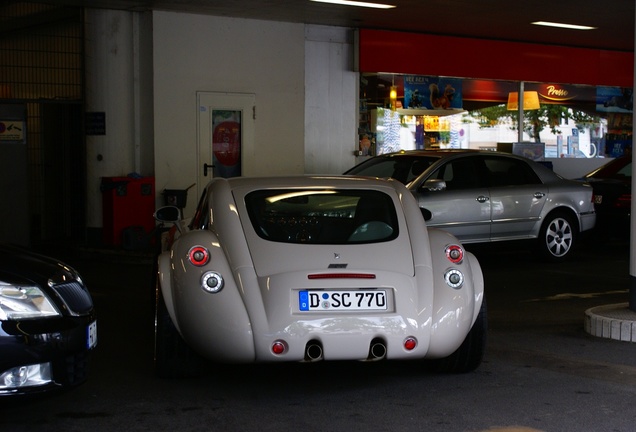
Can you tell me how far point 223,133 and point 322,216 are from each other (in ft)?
28.6

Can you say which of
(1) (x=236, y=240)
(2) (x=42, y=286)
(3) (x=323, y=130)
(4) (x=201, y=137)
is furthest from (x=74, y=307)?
(3) (x=323, y=130)

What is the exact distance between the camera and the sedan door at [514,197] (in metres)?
12.3

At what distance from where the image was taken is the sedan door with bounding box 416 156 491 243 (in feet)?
39.0

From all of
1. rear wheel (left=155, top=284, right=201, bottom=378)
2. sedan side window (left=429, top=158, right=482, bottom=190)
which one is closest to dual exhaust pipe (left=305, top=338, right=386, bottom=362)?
rear wheel (left=155, top=284, right=201, bottom=378)

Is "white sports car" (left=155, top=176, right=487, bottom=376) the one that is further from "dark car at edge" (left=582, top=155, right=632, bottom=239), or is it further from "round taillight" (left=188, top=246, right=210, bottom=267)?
"dark car at edge" (left=582, top=155, right=632, bottom=239)

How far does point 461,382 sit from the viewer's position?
20.4 ft

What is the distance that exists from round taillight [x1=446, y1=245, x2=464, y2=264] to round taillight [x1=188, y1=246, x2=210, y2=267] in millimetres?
1547

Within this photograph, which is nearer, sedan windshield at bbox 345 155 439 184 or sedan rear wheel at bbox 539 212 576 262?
sedan windshield at bbox 345 155 439 184

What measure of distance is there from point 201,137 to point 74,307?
9867mm

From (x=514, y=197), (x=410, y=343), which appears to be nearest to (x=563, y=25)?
(x=514, y=197)

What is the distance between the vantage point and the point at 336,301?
223 inches

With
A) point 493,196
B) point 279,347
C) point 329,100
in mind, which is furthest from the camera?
point 329,100

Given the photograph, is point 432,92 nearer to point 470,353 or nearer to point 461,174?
point 461,174

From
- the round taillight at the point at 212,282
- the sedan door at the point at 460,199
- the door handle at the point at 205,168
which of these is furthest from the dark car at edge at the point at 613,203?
the round taillight at the point at 212,282
